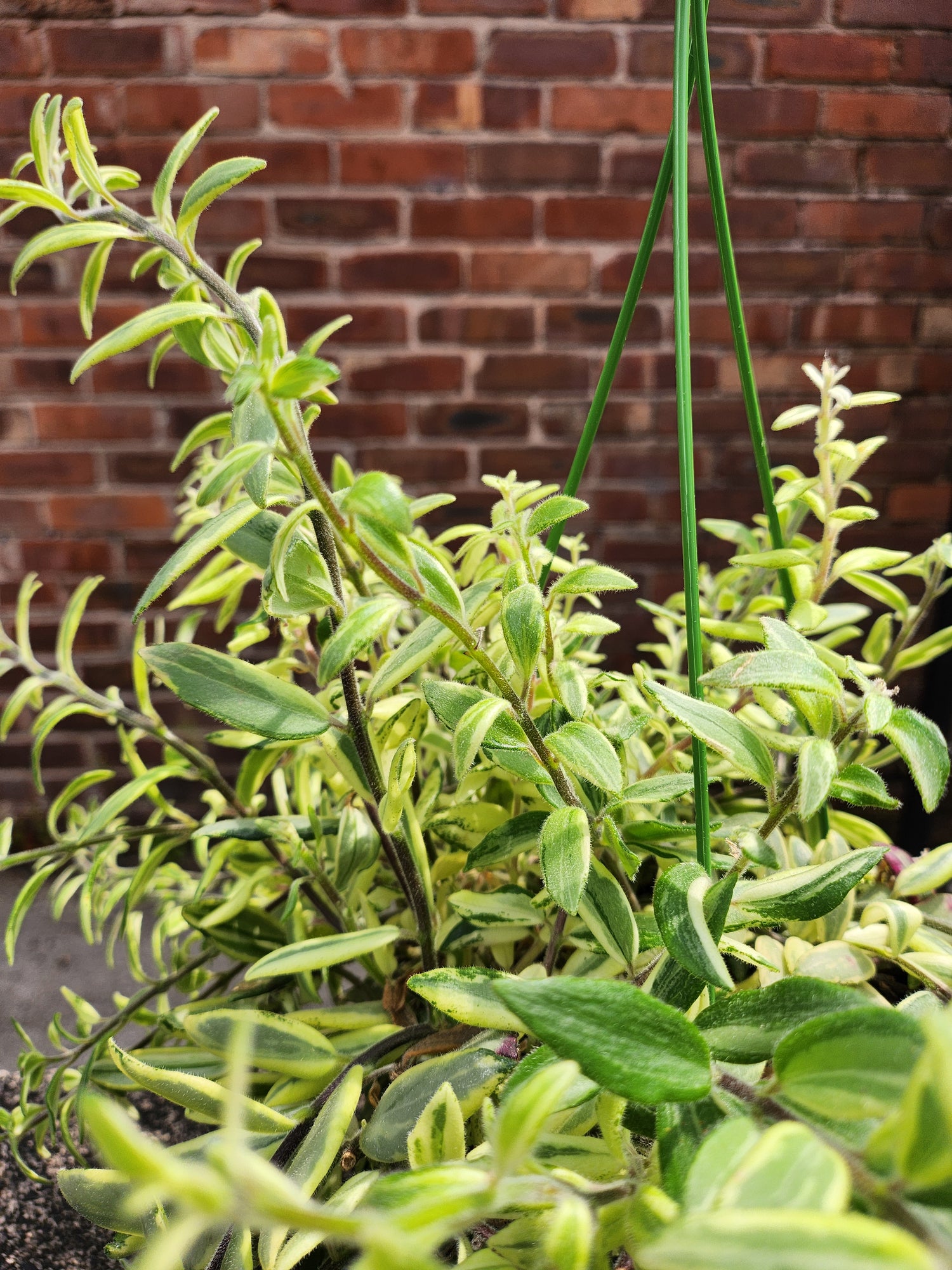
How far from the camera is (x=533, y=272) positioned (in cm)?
123

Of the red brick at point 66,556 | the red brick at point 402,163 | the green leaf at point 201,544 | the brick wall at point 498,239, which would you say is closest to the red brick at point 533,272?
the brick wall at point 498,239

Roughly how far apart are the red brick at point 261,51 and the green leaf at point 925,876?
1204 mm

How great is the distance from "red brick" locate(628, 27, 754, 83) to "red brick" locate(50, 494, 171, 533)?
0.92 m

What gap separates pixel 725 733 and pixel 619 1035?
0.41ft

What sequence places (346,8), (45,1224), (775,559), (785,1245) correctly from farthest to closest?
(346,8)
(45,1224)
(775,559)
(785,1245)

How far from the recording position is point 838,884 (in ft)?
0.99

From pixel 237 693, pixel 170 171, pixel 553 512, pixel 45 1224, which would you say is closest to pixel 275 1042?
pixel 237 693

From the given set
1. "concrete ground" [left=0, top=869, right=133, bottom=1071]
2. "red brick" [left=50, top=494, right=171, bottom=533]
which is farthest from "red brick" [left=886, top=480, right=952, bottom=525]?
"concrete ground" [left=0, top=869, right=133, bottom=1071]

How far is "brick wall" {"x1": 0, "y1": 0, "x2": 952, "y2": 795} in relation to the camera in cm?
114

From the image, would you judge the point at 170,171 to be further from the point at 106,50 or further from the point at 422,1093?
the point at 106,50

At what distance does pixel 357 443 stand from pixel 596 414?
934 mm

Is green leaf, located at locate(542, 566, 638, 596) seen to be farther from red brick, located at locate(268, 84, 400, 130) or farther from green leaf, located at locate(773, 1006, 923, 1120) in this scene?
red brick, located at locate(268, 84, 400, 130)

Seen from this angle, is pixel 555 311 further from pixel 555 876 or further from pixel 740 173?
pixel 555 876

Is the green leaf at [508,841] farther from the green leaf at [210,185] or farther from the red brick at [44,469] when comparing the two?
the red brick at [44,469]
